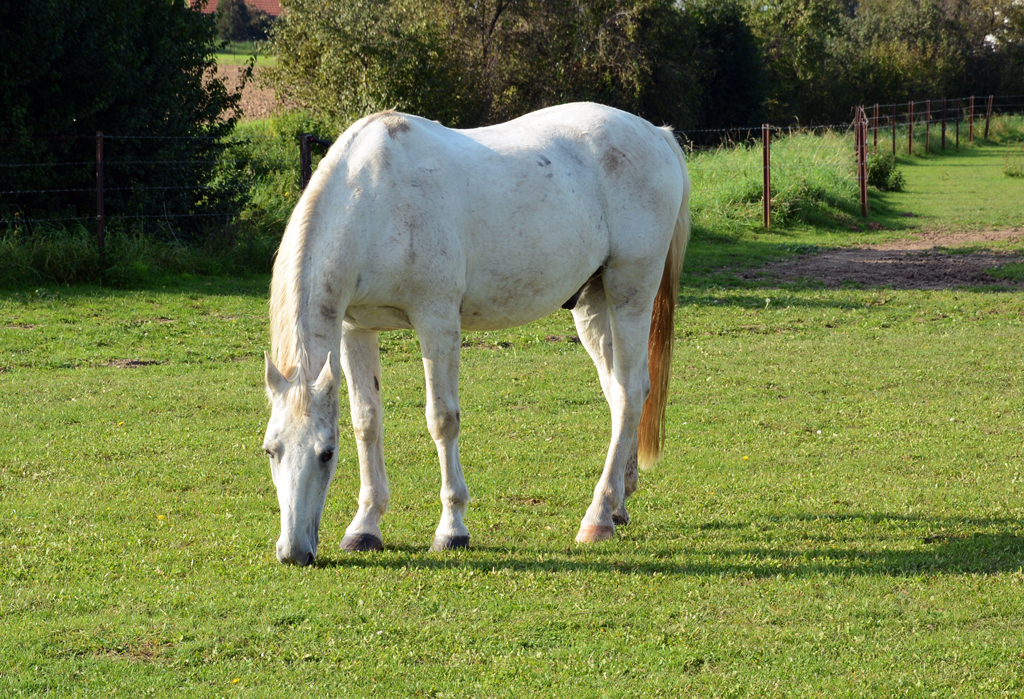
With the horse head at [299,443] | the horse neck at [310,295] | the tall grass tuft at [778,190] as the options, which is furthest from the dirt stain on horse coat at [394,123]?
the tall grass tuft at [778,190]

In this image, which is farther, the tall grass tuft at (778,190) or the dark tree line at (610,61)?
the dark tree line at (610,61)

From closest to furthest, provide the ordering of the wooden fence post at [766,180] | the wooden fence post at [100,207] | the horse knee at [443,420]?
the horse knee at [443,420] → the wooden fence post at [100,207] → the wooden fence post at [766,180]

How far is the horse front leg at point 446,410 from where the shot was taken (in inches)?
180

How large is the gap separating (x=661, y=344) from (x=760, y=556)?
5.28 ft

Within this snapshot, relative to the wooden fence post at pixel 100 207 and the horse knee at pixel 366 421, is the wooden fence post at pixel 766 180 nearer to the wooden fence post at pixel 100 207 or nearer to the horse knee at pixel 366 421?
the wooden fence post at pixel 100 207

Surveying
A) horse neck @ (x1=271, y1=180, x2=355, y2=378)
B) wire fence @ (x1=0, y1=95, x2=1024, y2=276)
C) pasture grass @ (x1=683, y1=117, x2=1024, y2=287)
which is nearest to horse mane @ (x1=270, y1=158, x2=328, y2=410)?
horse neck @ (x1=271, y1=180, x2=355, y2=378)

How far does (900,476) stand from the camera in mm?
5863

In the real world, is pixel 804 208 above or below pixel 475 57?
below

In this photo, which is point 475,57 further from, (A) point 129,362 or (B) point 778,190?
(A) point 129,362

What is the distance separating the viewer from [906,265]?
14.3m

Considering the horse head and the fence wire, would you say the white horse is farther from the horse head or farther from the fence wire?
the fence wire

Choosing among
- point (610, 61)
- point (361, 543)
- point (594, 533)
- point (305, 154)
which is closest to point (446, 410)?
point (361, 543)

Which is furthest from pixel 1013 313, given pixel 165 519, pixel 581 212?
pixel 165 519

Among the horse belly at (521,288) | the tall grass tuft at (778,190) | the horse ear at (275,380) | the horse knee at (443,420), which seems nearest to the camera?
the horse ear at (275,380)
